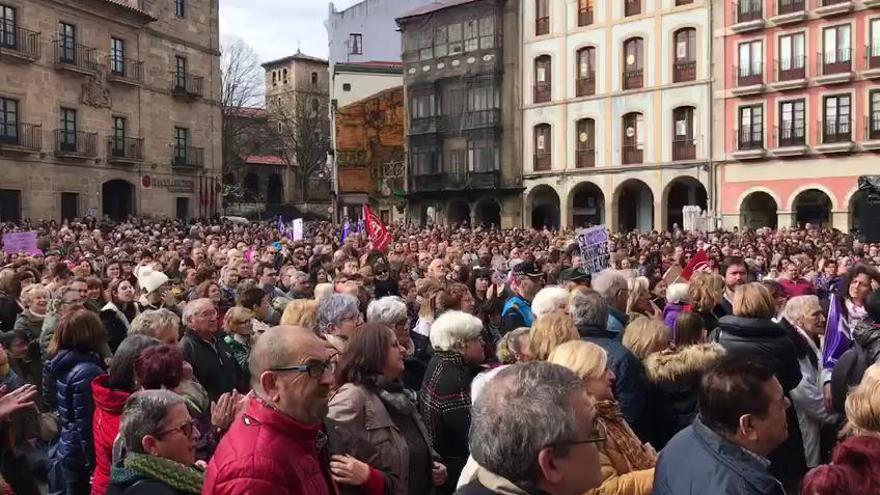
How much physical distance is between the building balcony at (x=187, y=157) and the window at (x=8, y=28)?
892cm

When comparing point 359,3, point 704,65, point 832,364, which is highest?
point 359,3

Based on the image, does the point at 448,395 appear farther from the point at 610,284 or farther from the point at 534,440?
the point at 610,284

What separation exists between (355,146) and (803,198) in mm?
27864

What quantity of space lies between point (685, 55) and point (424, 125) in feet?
50.6

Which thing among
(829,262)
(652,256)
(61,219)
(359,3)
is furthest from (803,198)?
(359,3)

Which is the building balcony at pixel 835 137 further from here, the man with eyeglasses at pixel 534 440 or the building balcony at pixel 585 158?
the man with eyeglasses at pixel 534 440

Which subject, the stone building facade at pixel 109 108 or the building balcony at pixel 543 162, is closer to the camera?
the stone building facade at pixel 109 108

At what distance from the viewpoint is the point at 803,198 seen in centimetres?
3516

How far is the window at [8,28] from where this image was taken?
30547 millimetres

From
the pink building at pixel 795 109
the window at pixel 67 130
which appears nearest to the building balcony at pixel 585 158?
the pink building at pixel 795 109

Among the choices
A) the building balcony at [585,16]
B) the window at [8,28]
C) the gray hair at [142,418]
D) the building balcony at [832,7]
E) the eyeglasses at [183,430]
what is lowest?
the eyeglasses at [183,430]

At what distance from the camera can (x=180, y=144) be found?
39156 mm

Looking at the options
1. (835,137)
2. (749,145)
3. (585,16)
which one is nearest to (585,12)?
(585,16)

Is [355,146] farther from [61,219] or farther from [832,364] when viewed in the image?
[832,364]
